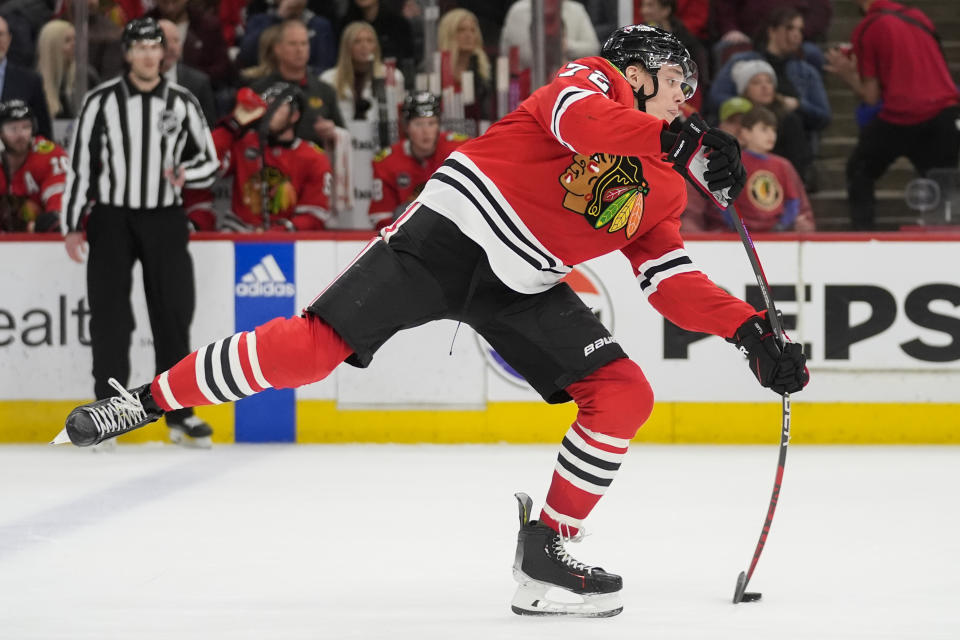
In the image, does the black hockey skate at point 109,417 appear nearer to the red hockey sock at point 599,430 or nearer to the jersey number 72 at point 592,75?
the red hockey sock at point 599,430

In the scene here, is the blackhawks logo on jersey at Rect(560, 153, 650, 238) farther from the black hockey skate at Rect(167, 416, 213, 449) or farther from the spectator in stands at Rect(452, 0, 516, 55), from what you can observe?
the spectator in stands at Rect(452, 0, 516, 55)

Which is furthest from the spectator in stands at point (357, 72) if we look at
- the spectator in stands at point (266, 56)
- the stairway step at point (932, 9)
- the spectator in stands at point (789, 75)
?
the stairway step at point (932, 9)

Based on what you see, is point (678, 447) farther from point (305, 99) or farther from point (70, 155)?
point (70, 155)

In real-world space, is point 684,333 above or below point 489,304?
below

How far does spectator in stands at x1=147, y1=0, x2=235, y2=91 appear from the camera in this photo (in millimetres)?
6434

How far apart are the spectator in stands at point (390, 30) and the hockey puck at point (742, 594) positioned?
3691 mm

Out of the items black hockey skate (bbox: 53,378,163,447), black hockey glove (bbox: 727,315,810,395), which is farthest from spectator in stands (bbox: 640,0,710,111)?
black hockey skate (bbox: 53,378,163,447)

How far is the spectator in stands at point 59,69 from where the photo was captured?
6.11 metres

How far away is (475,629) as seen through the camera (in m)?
2.68

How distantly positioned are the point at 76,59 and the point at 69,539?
123 inches

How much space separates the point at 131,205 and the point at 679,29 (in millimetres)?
2692

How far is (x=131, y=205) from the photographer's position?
5.17 metres

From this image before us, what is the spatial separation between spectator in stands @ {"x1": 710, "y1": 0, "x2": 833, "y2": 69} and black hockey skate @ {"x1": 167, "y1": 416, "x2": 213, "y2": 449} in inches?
115

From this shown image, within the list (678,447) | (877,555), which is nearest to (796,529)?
(877,555)
